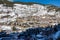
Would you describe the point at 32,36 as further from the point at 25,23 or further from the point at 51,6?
the point at 51,6

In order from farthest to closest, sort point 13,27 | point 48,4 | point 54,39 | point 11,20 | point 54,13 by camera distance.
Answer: point 48,4 → point 54,13 → point 11,20 → point 13,27 → point 54,39

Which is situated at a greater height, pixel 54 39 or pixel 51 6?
pixel 51 6

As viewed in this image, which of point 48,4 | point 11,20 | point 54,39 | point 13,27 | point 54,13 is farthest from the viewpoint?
point 48,4

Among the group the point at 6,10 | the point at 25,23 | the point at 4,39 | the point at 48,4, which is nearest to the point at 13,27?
the point at 25,23

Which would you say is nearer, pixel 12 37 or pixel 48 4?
pixel 12 37

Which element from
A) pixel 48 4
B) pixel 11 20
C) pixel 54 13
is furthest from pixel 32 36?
pixel 48 4

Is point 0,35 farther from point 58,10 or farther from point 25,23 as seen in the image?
point 58,10
